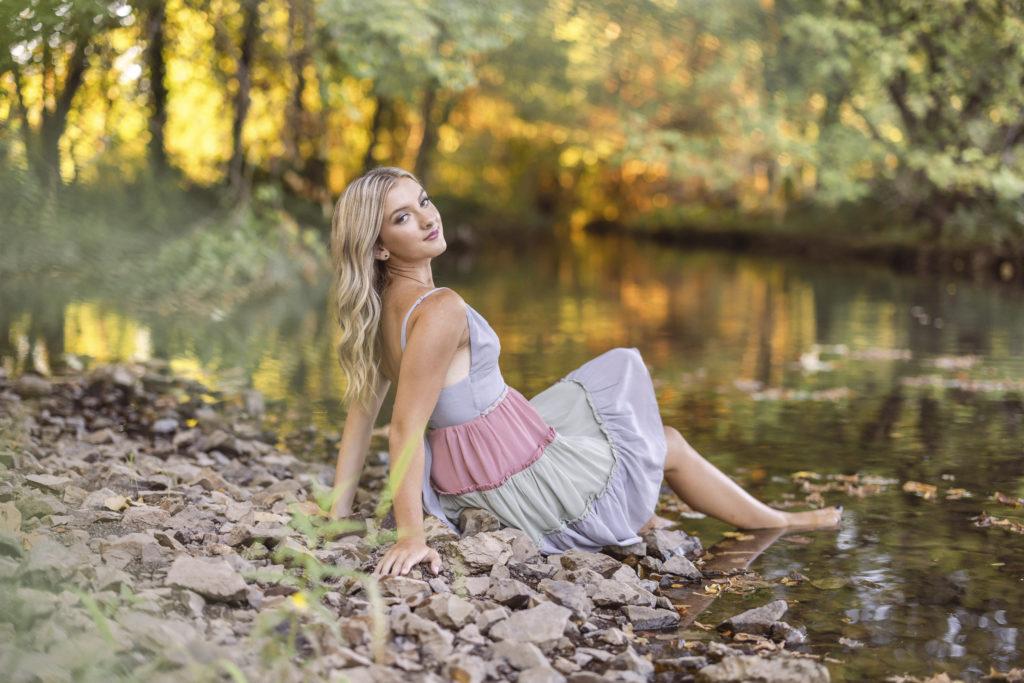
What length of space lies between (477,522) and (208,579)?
4.04ft

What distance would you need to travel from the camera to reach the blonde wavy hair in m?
4.16

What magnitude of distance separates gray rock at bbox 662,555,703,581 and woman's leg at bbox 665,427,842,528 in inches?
17.0

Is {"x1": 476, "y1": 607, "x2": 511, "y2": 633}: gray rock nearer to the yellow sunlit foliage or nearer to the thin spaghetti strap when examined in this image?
the thin spaghetti strap

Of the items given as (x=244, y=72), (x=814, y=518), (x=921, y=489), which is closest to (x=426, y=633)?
(x=814, y=518)

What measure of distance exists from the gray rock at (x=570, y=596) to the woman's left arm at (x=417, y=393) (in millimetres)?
464

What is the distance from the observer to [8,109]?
7004 millimetres

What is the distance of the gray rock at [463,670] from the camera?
3.07 m

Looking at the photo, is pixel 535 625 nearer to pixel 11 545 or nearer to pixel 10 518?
pixel 11 545

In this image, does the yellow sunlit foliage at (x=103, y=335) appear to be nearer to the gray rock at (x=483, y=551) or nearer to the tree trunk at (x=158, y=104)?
the tree trunk at (x=158, y=104)

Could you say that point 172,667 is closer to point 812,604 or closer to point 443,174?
point 812,604

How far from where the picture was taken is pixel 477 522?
4.27m

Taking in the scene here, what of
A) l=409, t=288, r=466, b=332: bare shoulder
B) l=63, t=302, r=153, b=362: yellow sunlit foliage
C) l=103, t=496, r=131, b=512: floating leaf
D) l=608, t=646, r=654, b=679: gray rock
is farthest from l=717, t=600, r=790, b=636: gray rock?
l=63, t=302, r=153, b=362: yellow sunlit foliage

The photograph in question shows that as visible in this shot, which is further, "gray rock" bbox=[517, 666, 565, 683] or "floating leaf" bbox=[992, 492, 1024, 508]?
"floating leaf" bbox=[992, 492, 1024, 508]

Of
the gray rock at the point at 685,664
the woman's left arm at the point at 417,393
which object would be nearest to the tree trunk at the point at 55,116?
the woman's left arm at the point at 417,393
